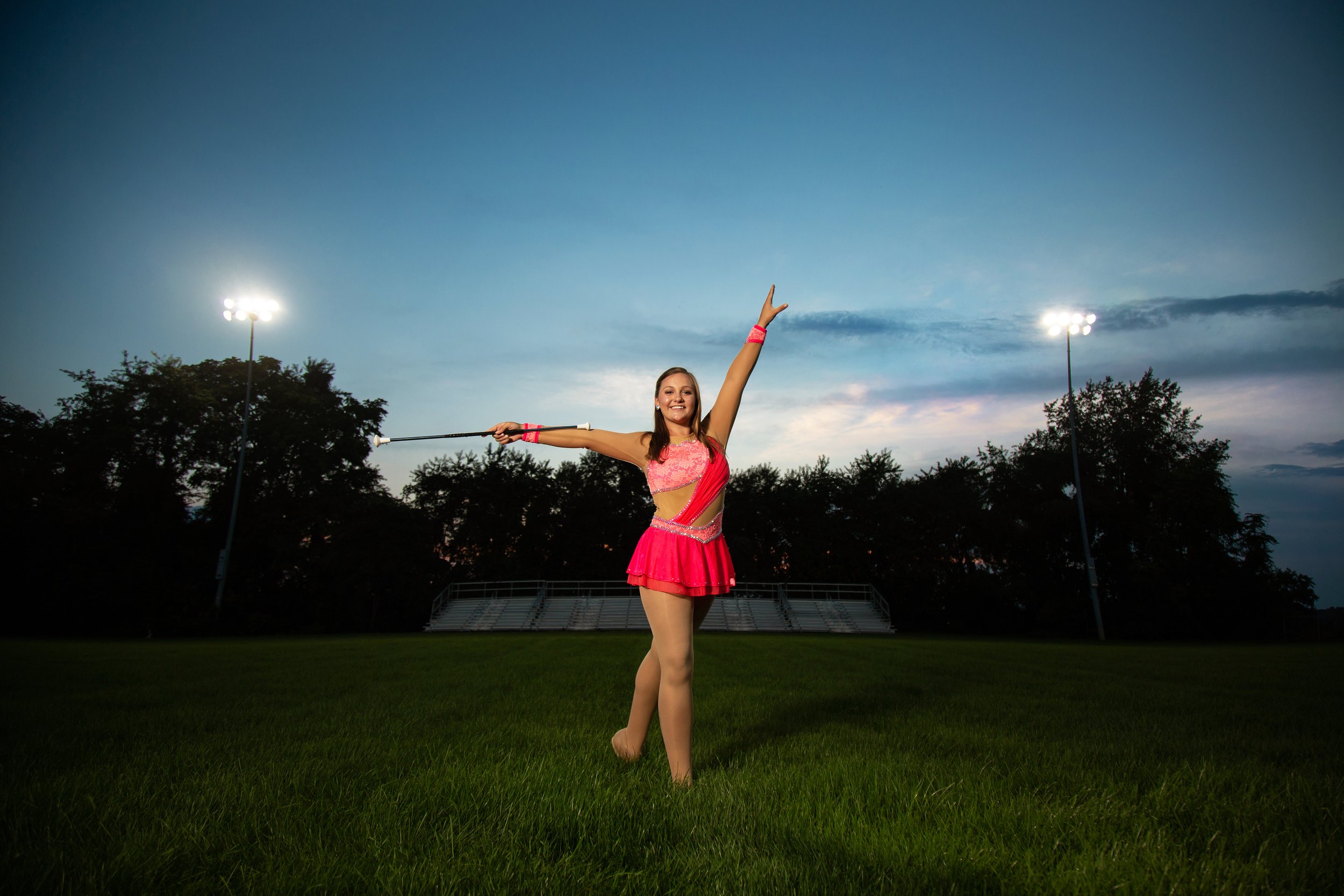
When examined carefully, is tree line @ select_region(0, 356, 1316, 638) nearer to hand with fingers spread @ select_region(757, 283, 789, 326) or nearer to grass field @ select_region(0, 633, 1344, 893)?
grass field @ select_region(0, 633, 1344, 893)

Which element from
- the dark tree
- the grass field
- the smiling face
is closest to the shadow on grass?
the grass field

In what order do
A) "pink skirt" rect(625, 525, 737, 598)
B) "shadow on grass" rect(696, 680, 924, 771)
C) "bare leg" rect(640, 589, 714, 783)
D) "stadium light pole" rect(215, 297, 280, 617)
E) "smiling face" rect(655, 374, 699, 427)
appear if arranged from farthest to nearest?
"stadium light pole" rect(215, 297, 280, 617)
"shadow on grass" rect(696, 680, 924, 771)
"smiling face" rect(655, 374, 699, 427)
"pink skirt" rect(625, 525, 737, 598)
"bare leg" rect(640, 589, 714, 783)

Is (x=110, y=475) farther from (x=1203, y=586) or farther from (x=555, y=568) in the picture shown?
(x=1203, y=586)

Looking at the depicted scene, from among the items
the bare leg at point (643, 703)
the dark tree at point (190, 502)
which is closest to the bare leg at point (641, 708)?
the bare leg at point (643, 703)

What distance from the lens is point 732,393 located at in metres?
4.01

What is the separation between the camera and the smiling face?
3875 millimetres

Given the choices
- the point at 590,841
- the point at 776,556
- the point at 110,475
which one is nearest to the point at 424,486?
the point at 110,475

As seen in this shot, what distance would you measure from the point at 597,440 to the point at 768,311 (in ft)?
4.67

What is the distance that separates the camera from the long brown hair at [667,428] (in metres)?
3.81

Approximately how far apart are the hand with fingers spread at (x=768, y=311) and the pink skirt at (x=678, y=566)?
1508mm

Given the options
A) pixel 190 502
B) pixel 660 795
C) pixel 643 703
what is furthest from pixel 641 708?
pixel 190 502

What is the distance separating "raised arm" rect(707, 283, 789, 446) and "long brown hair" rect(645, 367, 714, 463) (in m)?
0.05

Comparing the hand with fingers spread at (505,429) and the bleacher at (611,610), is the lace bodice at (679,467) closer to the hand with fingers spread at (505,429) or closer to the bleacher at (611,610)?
the hand with fingers spread at (505,429)

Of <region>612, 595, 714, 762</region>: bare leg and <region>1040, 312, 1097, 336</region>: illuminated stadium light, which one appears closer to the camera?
<region>612, 595, 714, 762</region>: bare leg
